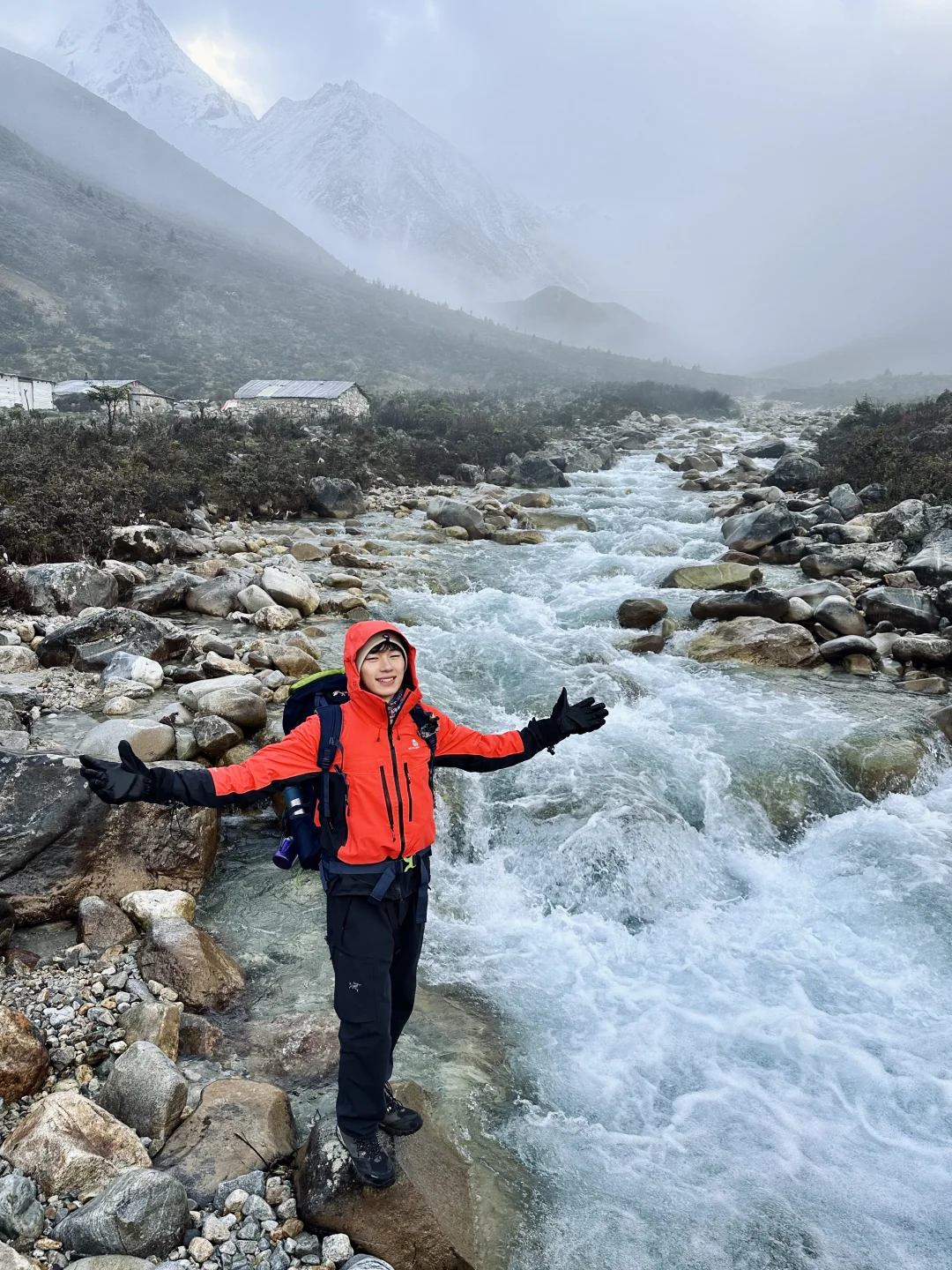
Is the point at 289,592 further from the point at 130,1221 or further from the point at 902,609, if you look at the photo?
the point at 902,609

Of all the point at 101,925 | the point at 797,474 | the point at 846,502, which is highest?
the point at 797,474

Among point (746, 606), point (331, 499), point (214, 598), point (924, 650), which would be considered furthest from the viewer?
point (331, 499)

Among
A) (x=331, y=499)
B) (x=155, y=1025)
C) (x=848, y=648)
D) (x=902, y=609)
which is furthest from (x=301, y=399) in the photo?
(x=155, y=1025)

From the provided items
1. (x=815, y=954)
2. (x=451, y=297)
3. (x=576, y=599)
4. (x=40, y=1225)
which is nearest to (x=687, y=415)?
(x=576, y=599)

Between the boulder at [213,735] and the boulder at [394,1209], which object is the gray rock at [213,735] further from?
the boulder at [394,1209]

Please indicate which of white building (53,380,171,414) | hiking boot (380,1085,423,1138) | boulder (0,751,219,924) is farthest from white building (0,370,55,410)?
hiking boot (380,1085,423,1138)

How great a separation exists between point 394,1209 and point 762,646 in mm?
8618

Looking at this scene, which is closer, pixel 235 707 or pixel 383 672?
pixel 383 672

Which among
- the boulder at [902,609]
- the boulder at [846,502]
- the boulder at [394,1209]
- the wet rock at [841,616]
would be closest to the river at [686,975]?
the boulder at [394,1209]

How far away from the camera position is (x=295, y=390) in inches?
1479

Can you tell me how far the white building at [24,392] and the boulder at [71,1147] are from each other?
1488 inches

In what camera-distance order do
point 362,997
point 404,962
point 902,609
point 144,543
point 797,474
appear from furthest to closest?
point 797,474
point 144,543
point 902,609
point 404,962
point 362,997

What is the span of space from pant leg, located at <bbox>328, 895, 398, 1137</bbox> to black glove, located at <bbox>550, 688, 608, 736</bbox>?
1075 mm

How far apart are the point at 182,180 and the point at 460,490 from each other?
156m
